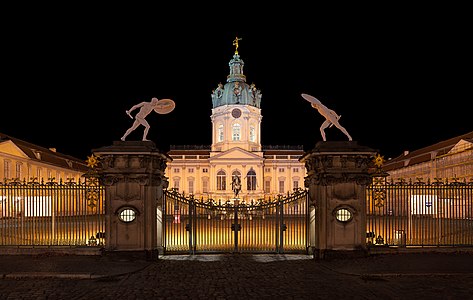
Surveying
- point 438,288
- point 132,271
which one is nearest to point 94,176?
point 132,271

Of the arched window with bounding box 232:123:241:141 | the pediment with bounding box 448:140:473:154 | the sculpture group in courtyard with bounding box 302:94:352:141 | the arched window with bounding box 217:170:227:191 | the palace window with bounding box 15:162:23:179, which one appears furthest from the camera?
the arched window with bounding box 232:123:241:141

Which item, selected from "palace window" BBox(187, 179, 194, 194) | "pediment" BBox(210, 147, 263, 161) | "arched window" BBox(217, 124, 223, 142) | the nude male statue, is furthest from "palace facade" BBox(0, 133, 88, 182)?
the nude male statue

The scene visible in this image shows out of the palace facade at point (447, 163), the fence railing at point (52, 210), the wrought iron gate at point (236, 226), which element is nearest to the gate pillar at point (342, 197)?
the wrought iron gate at point (236, 226)

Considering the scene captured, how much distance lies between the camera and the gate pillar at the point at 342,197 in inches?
604

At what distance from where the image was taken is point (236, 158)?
3329 inches

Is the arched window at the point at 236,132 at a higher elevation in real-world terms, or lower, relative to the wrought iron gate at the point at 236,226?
higher

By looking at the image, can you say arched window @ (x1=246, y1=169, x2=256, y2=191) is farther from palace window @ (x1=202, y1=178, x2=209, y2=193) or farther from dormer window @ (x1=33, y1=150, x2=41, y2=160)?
dormer window @ (x1=33, y1=150, x2=41, y2=160)

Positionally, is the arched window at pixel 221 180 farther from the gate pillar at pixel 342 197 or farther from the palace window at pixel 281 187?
the gate pillar at pixel 342 197

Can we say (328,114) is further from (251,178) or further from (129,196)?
(251,178)

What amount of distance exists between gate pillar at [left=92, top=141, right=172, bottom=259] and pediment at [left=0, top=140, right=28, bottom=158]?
38.2 meters

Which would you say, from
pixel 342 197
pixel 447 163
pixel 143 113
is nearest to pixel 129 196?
pixel 143 113

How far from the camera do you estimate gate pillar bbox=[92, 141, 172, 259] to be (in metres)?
15.3

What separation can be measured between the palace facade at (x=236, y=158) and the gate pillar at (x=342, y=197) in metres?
67.7

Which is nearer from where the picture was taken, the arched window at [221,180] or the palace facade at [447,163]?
the palace facade at [447,163]
